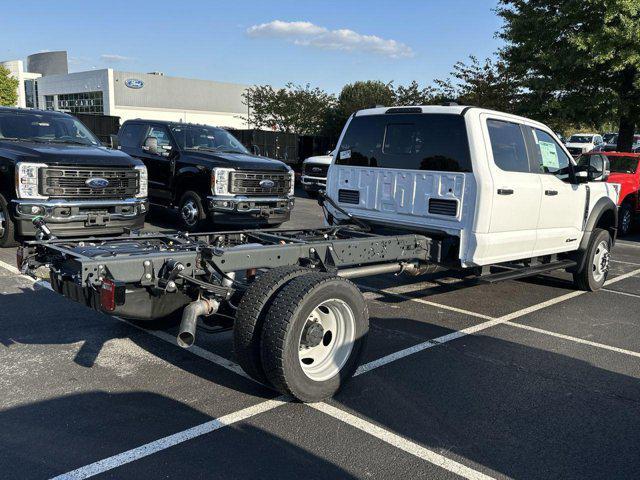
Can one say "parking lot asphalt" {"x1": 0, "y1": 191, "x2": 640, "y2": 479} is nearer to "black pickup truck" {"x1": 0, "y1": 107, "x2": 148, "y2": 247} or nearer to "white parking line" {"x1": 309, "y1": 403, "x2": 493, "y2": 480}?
"white parking line" {"x1": 309, "y1": 403, "x2": 493, "y2": 480}

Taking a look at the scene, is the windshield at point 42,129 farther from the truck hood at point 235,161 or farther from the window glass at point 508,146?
the window glass at point 508,146

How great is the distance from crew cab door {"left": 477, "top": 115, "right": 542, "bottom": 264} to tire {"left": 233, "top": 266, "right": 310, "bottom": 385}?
8.93ft

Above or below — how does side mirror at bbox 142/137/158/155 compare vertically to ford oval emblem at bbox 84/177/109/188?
above

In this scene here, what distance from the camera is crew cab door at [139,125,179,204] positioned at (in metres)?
11.1

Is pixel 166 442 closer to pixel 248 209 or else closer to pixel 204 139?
pixel 248 209

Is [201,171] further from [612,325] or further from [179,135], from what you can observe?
[612,325]

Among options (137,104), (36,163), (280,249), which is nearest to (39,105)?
(137,104)

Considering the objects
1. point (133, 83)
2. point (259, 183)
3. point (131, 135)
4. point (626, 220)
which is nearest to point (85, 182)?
point (259, 183)

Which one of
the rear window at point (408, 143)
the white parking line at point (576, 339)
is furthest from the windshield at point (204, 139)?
the white parking line at point (576, 339)

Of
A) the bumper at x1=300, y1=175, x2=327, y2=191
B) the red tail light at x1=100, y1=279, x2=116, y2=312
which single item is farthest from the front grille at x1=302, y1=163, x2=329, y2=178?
the red tail light at x1=100, y1=279, x2=116, y2=312

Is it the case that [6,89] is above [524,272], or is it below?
above

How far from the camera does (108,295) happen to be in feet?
11.6

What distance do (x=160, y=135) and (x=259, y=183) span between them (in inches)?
94.6

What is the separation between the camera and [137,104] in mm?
65688
